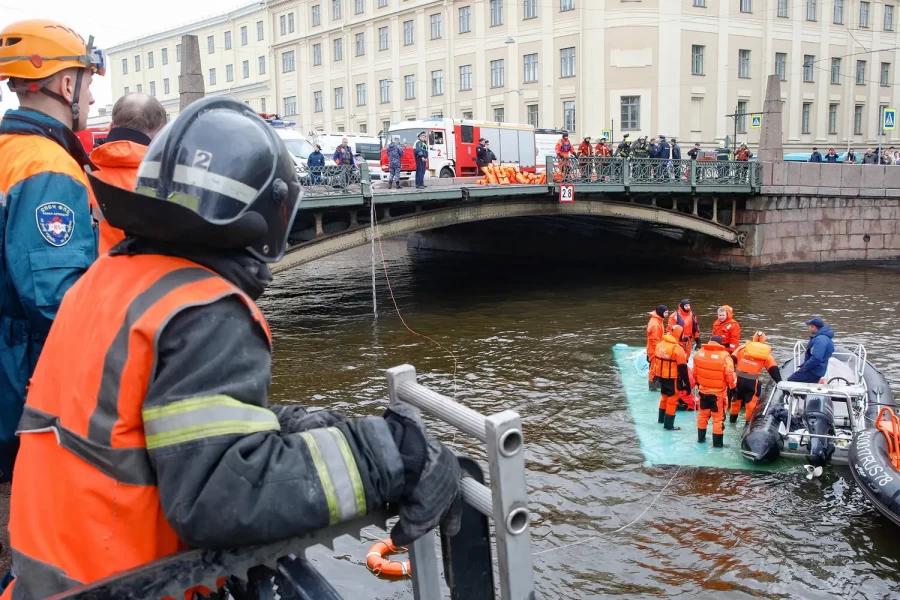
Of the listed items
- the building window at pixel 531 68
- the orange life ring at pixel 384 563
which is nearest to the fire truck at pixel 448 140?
the building window at pixel 531 68

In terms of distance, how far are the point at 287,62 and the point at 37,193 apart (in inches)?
2432

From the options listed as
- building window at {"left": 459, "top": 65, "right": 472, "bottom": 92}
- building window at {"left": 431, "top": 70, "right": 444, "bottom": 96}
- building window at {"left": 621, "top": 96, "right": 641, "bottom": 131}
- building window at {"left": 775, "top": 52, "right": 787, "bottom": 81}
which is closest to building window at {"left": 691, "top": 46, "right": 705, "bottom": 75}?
building window at {"left": 621, "top": 96, "right": 641, "bottom": 131}

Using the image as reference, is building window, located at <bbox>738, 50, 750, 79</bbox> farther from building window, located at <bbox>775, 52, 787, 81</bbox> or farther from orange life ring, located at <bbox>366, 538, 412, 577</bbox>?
orange life ring, located at <bbox>366, 538, 412, 577</bbox>

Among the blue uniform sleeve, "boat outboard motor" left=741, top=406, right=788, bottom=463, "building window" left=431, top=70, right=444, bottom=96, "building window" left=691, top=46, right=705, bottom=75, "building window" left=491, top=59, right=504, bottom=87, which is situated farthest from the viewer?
"building window" left=431, top=70, right=444, bottom=96

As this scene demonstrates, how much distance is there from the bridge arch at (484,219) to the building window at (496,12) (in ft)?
79.2

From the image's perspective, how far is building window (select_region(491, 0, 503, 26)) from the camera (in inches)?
1815

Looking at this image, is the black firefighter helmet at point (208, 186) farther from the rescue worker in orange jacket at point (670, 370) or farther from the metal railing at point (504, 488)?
the rescue worker in orange jacket at point (670, 370)

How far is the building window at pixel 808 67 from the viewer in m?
46.9

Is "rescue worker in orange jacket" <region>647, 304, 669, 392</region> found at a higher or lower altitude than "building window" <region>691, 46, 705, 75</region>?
lower

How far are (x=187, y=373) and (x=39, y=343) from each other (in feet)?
5.01

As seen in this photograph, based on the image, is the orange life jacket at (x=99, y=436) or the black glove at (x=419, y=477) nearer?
the orange life jacket at (x=99, y=436)

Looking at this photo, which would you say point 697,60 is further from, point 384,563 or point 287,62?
point 384,563

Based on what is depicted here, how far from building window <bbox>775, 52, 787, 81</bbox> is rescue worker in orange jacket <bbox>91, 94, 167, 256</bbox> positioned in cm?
4907

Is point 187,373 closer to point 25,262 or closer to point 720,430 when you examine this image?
point 25,262
